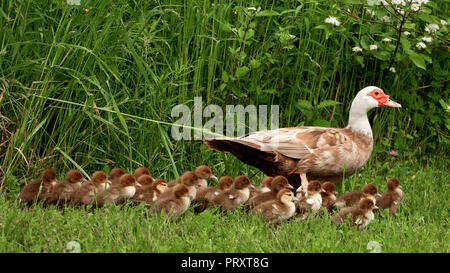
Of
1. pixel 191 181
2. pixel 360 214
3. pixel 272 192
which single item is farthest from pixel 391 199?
pixel 191 181

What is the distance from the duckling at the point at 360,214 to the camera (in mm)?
4582

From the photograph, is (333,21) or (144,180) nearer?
(144,180)

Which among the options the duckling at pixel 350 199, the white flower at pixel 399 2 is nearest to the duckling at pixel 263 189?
the duckling at pixel 350 199

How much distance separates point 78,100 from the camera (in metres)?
5.36

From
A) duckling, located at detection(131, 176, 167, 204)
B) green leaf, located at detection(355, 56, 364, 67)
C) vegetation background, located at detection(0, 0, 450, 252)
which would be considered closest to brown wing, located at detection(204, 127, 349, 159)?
duckling, located at detection(131, 176, 167, 204)

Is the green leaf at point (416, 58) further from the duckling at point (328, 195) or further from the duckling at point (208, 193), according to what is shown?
the duckling at point (208, 193)

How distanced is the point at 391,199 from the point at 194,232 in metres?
1.78

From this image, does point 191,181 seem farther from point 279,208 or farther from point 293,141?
point 293,141

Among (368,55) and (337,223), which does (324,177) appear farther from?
(368,55)

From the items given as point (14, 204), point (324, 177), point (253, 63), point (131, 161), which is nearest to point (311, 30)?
point (253, 63)

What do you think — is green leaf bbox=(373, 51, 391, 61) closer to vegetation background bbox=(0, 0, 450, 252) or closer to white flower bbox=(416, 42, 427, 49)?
vegetation background bbox=(0, 0, 450, 252)

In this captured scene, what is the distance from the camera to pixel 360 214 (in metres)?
4.60

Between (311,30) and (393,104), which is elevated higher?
(311,30)

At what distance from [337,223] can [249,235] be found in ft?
2.77
